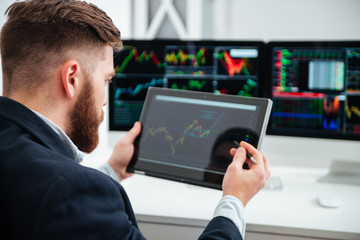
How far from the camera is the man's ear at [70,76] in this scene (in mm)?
751

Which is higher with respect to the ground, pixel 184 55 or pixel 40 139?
pixel 184 55

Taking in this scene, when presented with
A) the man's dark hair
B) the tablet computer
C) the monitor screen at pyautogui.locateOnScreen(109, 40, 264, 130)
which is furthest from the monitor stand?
the man's dark hair

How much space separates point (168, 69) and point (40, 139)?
2.79ft

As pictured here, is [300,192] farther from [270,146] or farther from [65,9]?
[65,9]

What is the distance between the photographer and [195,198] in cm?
122

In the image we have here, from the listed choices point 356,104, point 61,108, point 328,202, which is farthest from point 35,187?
point 356,104

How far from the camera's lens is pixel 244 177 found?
0.91 m

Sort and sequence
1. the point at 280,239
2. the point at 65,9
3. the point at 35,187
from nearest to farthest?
the point at 35,187 → the point at 65,9 → the point at 280,239

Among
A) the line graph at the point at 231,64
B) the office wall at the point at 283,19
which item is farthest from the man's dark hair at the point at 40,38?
the office wall at the point at 283,19

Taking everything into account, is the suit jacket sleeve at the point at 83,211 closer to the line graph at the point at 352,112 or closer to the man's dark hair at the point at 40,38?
the man's dark hair at the point at 40,38

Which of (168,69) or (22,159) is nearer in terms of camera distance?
(22,159)

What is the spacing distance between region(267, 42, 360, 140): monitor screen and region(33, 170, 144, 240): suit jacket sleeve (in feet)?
2.98

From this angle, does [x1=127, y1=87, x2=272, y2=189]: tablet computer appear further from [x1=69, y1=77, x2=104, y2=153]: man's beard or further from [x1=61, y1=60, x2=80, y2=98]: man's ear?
[x1=61, y1=60, x2=80, y2=98]: man's ear

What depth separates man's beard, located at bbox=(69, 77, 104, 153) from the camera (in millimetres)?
805
